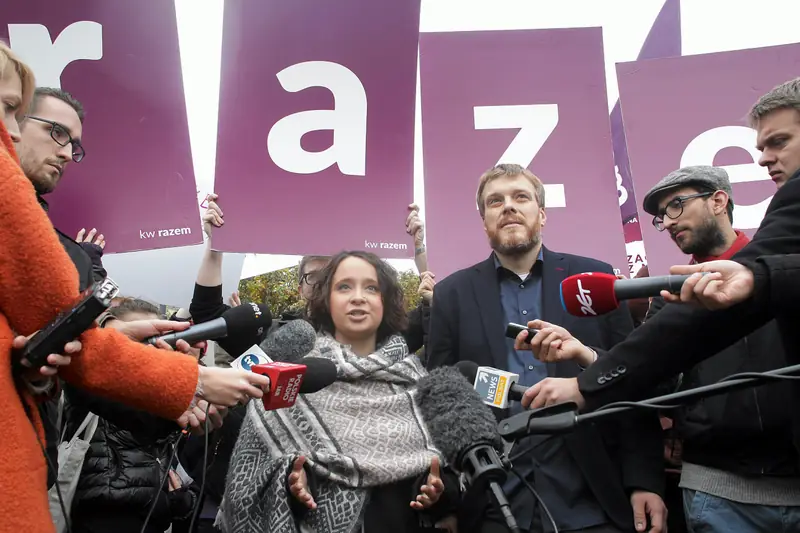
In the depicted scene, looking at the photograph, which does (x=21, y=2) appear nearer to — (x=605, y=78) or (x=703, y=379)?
(x=605, y=78)

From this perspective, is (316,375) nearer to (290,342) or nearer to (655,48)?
(290,342)

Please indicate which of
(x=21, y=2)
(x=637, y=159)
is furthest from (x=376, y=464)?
(x=21, y=2)

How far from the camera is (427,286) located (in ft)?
12.2

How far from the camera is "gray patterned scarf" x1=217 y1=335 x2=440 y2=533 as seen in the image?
2414 mm

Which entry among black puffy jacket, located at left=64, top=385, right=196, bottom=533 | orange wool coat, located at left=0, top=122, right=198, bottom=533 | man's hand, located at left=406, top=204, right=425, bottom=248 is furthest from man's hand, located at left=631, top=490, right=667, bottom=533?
man's hand, located at left=406, top=204, right=425, bottom=248

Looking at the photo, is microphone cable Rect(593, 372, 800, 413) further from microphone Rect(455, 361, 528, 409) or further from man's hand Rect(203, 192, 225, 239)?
man's hand Rect(203, 192, 225, 239)

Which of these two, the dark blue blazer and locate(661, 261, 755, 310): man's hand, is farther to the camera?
the dark blue blazer

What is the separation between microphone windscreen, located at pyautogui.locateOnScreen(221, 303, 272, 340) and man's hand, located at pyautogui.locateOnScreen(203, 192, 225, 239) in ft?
4.65

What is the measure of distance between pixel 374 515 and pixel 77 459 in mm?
1276

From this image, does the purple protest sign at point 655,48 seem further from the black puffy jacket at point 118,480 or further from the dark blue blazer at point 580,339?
the black puffy jacket at point 118,480

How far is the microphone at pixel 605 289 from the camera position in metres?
1.54

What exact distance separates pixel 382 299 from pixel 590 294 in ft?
5.03

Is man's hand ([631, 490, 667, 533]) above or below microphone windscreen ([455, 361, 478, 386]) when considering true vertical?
below

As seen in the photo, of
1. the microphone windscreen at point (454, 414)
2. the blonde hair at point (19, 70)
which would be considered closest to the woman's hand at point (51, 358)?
the blonde hair at point (19, 70)
